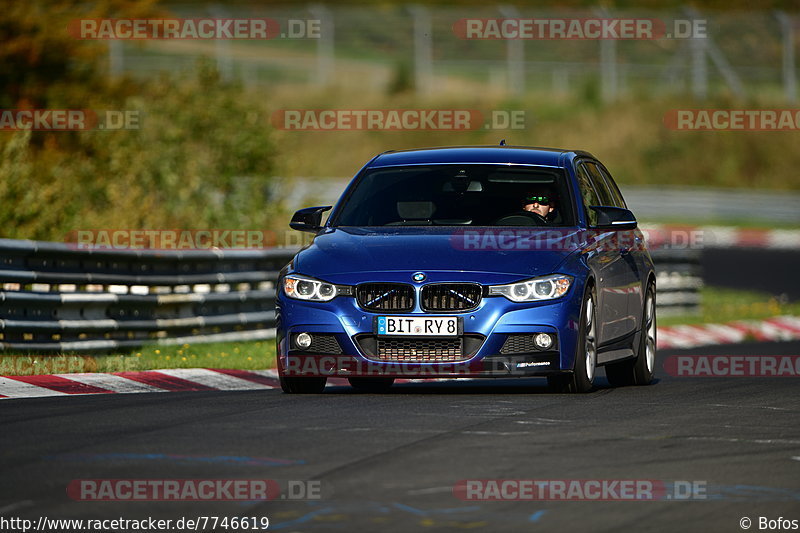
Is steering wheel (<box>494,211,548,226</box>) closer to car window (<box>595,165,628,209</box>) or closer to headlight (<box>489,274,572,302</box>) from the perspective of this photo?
headlight (<box>489,274,572,302</box>)

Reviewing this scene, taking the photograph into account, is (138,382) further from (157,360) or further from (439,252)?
(439,252)

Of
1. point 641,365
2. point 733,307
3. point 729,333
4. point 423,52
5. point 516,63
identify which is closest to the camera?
point 641,365

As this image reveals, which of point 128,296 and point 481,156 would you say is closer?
point 481,156

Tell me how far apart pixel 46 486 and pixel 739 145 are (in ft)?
161

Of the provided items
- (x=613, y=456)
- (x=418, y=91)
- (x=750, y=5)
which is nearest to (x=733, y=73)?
(x=418, y=91)

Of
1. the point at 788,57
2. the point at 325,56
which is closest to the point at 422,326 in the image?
the point at 788,57

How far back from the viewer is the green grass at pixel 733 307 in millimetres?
23016

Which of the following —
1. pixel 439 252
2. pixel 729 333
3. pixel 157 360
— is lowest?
pixel 729 333

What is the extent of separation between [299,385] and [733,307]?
15.1 m

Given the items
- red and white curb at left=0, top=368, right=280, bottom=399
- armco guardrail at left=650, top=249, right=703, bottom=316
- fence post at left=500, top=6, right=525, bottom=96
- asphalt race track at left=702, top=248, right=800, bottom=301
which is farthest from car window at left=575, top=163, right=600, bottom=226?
fence post at left=500, top=6, right=525, bottom=96

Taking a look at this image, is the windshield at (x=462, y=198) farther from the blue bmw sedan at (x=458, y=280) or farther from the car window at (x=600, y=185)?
the car window at (x=600, y=185)

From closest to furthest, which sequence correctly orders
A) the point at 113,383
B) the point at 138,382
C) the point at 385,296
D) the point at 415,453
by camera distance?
1. the point at 415,453
2. the point at 385,296
3. the point at 113,383
4. the point at 138,382

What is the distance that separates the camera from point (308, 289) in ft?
37.6

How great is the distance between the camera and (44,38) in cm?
2378
